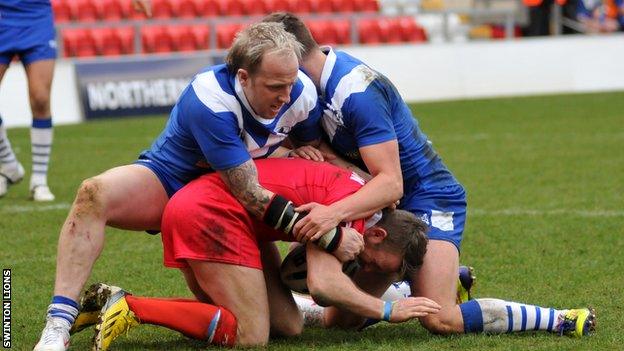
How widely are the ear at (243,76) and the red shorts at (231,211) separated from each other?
436 millimetres

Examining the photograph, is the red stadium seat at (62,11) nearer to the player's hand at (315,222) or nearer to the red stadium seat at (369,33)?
the red stadium seat at (369,33)

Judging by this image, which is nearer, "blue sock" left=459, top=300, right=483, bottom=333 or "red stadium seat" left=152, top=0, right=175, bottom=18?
"blue sock" left=459, top=300, right=483, bottom=333

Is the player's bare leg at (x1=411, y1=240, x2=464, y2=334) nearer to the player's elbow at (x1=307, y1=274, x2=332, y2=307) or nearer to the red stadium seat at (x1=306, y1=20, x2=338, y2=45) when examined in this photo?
the player's elbow at (x1=307, y1=274, x2=332, y2=307)

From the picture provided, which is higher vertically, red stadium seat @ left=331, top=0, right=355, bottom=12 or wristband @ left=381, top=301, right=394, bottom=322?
wristband @ left=381, top=301, right=394, bottom=322

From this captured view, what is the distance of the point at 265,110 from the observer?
19.0 feet

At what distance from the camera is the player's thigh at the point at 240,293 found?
18.9 ft

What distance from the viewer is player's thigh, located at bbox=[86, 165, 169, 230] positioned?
5.76 m

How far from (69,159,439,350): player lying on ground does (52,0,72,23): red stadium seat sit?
48.0 feet

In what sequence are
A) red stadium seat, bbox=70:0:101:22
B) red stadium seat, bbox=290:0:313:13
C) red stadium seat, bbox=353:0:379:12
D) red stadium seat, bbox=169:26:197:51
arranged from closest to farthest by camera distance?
1. red stadium seat, bbox=169:26:197:51
2. red stadium seat, bbox=70:0:101:22
3. red stadium seat, bbox=290:0:313:13
4. red stadium seat, bbox=353:0:379:12

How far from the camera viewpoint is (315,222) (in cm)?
564

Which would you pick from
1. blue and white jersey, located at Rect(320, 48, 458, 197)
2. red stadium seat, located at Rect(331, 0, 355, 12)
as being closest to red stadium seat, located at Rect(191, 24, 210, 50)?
red stadium seat, located at Rect(331, 0, 355, 12)

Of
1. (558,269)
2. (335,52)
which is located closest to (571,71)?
(558,269)

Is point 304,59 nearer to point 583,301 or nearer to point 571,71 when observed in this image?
point 583,301

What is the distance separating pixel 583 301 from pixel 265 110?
6.92 feet
